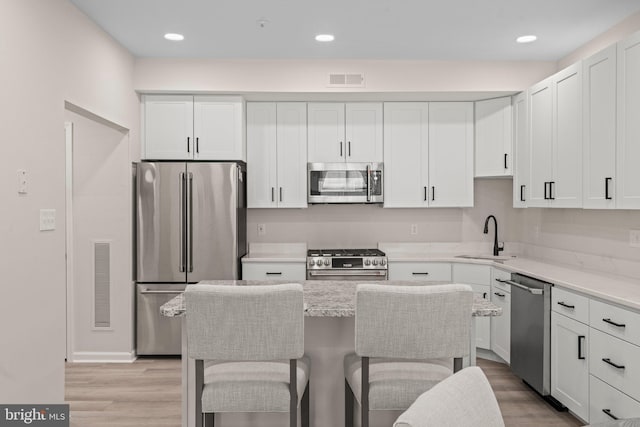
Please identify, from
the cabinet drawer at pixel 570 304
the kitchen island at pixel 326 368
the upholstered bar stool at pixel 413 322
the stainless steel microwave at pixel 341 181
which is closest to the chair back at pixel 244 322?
the upholstered bar stool at pixel 413 322

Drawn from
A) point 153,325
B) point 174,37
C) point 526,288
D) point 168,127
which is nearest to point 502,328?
point 526,288

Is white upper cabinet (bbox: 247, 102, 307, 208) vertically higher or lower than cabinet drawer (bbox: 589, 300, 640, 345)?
higher

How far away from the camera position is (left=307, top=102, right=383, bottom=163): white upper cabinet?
4.85 meters

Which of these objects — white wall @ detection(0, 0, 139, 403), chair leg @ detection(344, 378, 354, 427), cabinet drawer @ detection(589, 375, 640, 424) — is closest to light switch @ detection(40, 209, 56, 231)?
white wall @ detection(0, 0, 139, 403)

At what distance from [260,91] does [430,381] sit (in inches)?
129

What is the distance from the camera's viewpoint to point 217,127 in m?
4.60

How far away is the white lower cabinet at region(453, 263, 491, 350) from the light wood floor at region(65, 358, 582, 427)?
0.20 metres

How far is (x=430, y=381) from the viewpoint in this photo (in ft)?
6.46

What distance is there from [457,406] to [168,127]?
164 inches

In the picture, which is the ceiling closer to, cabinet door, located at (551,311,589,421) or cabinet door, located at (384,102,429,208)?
cabinet door, located at (384,102,429,208)

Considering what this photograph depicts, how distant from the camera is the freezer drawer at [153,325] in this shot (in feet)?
14.5

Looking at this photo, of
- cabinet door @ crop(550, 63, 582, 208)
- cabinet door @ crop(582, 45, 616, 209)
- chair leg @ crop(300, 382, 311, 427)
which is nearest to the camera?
chair leg @ crop(300, 382, 311, 427)

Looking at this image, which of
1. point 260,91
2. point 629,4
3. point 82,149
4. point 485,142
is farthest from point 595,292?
point 82,149

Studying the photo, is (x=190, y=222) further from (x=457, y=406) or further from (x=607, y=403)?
(x=457, y=406)
